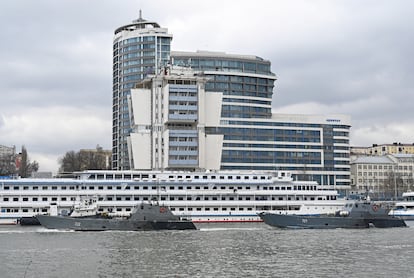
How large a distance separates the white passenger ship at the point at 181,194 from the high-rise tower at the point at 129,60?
6641 cm

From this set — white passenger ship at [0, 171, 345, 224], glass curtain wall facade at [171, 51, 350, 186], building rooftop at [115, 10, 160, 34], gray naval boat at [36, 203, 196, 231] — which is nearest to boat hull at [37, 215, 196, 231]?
gray naval boat at [36, 203, 196, 231]

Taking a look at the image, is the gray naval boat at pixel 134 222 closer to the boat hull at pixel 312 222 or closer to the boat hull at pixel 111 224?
the boat hull at pixel 111 224

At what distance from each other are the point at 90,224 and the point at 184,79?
63.0m

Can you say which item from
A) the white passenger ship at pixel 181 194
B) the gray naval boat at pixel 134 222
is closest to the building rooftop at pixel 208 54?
the white passenger ship at pixel 181 194

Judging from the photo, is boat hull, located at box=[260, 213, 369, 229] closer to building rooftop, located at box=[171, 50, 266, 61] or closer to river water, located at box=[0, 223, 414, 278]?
river water, located at box=[0, 223, 414, 278]

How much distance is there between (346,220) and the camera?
90.8 metres

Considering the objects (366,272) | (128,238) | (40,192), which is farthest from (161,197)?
(366,272)

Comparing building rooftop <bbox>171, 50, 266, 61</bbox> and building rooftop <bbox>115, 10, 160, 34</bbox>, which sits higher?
building rooftop <bbox>115, 10, 160, 34</bbox>

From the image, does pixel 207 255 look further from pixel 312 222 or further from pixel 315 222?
pixel 315 222

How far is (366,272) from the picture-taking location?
4225cm

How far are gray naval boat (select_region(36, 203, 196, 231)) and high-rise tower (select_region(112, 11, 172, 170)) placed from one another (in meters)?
91.2

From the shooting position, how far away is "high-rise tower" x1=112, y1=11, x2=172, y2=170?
182m

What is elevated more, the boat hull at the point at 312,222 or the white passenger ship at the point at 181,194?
the white passenger ship at the point at 181,194

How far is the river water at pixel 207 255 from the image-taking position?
4275 centimetres
